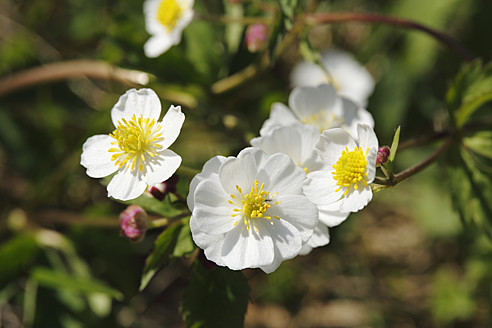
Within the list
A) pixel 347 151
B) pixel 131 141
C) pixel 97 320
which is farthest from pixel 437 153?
pixel 97 320

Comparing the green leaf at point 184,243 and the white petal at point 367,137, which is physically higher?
the white petal at point 367,137

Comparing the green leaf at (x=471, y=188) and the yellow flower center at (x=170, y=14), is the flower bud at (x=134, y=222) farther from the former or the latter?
the green leaf at (x=471, y=188)

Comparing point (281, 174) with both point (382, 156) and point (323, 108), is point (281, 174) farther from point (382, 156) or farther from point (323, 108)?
point (323, 108)

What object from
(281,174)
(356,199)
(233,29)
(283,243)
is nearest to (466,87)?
(356,199)

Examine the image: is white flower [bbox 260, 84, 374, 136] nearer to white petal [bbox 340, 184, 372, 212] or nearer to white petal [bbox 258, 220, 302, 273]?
white petal [bbox 340, 184, 372, 212]

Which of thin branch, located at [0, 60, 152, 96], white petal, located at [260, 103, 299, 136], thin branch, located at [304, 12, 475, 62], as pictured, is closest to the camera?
white petal, located at [260, 103, 299, 136]

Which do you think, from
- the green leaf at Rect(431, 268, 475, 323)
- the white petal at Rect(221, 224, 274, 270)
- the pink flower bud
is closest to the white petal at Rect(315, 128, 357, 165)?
the white petal at Rect(221, 224, 274, 270)

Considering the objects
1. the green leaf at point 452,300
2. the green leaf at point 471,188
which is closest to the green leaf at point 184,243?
the green leaf at point 471,188
